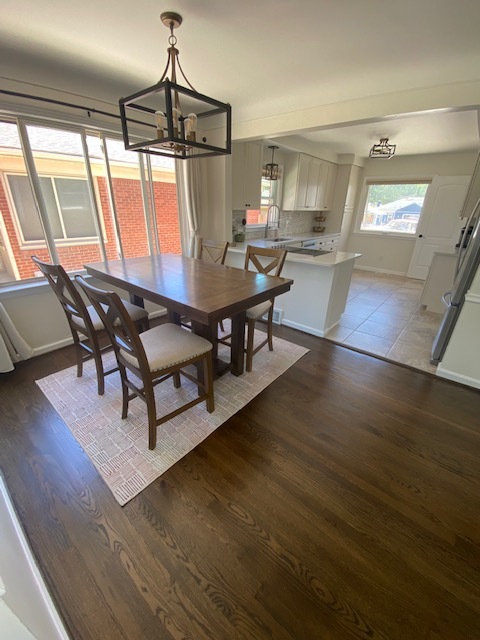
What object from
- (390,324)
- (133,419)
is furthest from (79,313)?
(390,324)

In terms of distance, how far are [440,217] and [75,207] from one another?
6.15 metres

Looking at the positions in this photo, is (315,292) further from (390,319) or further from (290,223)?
Result: (290,223)

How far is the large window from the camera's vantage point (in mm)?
2336

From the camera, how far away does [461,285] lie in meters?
2.24

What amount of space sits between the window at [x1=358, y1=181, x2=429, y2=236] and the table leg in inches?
209

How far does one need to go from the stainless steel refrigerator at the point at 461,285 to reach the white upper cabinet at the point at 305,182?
8.94 ft

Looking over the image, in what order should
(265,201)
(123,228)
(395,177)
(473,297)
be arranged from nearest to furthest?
1. (473,297)
2. (123,228)
3. (265,201)
4. (395,177)

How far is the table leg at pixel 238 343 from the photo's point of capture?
84.7 inches

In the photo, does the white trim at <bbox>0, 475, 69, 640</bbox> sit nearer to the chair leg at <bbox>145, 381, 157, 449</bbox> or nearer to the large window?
the chair leg at <bbox>145, 381, 157, 449</bbox>

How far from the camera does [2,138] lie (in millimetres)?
2229

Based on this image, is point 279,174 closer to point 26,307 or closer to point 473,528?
point 26,307

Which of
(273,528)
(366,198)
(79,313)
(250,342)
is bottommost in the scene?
(273,528)

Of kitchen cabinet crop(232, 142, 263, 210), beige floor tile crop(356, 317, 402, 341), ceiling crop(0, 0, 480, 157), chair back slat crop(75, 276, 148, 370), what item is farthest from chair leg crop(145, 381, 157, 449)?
kitchen cabinet crop(232, 142, 263, 210)

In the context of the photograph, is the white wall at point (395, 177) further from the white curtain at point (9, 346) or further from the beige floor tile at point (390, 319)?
the white curtain at point (9, 346)
